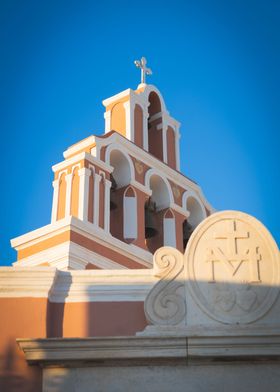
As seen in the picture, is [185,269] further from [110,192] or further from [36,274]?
[110,192]

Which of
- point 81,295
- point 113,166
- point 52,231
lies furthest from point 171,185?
point 81,295

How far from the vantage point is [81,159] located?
16328 millimetres

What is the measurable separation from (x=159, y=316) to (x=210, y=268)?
73cm

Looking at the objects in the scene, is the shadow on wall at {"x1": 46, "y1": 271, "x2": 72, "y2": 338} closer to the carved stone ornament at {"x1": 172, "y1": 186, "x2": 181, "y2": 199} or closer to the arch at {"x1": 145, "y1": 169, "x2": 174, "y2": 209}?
the arch at {"x1": 145, "y1": 169, "x2": 174, "y2": 209}

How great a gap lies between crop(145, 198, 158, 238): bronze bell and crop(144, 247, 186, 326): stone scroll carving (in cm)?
916

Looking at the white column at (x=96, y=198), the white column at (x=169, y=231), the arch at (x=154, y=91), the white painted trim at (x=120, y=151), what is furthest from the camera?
the arch at (x=154, y=91)

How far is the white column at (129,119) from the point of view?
18.3 metres

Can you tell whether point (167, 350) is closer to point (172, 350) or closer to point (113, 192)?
point (172, 350)

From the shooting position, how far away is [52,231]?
50.3 ft

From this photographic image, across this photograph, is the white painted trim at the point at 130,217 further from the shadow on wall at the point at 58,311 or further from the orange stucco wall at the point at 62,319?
the orange stucco wall at the point at 62,319

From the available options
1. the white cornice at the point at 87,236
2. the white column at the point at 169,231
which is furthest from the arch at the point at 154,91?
the white cornice at the point at 87,236

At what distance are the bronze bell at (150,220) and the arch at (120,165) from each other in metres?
0.81

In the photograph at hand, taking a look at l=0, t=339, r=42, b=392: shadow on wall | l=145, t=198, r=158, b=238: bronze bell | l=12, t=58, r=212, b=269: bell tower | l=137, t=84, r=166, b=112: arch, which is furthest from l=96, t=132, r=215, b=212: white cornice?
l=0, t=339, r=42, b=392: shadow on wall

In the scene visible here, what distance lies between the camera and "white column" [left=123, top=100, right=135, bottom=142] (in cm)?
1831
